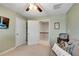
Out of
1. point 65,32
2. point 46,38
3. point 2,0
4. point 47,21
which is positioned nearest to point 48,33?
point 46,38

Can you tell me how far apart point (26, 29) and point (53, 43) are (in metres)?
0.85

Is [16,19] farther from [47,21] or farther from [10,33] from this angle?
[47,21]

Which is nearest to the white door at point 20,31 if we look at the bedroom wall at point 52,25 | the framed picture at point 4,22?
the framed picture at point 4,22

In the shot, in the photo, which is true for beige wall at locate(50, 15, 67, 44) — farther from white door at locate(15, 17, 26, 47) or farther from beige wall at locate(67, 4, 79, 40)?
white door at locate(15, 17, 26, 47)

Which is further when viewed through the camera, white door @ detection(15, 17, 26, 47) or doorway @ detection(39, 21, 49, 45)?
white door @ detection(15, 17, 26, 47)

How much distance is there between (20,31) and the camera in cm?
276

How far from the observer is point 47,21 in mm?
2602

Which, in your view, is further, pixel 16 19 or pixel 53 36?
pixel 16 19

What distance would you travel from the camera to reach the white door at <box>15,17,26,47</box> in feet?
9.12

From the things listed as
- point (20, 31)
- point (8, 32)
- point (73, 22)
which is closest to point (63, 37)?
point (73, 22)

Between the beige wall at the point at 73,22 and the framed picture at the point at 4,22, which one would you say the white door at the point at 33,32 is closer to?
the framed picture at the point at 4,22

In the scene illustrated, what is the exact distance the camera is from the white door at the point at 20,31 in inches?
109

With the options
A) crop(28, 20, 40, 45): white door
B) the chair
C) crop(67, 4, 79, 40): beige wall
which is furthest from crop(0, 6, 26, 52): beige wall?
crop(67, 4, 79, 40): beige wall

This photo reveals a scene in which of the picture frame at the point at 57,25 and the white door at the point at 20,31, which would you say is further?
the white door at the point at 20,31
